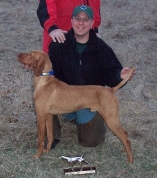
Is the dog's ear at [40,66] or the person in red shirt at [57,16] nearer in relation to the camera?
the dog's ear at [40,66]

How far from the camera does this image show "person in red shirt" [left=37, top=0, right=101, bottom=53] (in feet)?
15.0

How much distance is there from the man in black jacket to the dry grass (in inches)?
8.4

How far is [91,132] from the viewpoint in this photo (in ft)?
15.5

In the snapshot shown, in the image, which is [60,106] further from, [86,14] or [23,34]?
[23,34]

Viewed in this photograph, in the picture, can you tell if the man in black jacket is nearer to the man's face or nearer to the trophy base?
the man's face

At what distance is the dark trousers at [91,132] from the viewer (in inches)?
184

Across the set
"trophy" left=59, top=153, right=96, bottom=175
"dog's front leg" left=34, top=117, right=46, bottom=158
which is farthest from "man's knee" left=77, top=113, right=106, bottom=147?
"dog's front leg" left=34, top=117, right=46, bottom=158

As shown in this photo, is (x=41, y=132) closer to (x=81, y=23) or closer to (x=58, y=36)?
(x=58, y=36)

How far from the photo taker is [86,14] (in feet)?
14.3

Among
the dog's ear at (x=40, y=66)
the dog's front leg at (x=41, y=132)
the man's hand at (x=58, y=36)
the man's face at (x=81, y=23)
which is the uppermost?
the man's face at (x=81, y=23)

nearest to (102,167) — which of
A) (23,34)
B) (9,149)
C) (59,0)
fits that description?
(9,149)

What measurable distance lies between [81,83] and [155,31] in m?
6.39

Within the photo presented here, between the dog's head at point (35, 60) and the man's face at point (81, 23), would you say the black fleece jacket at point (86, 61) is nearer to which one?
the man's face at point (81, 23)

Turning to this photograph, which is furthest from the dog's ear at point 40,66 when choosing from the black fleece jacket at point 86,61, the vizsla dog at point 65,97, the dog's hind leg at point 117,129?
the dog's hind leg at point 117,129
